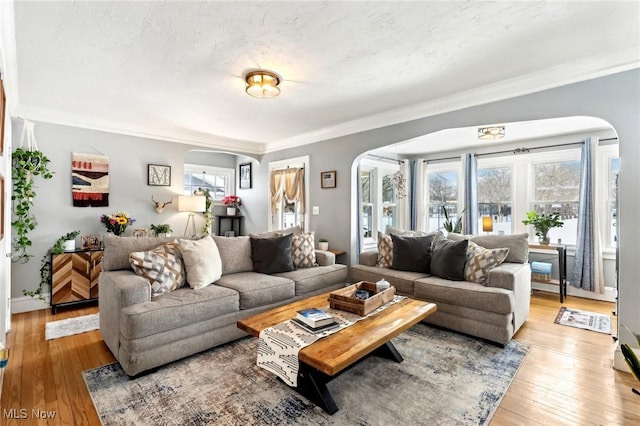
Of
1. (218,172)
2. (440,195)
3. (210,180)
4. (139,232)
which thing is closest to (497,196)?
(440,195)

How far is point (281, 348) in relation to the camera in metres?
1.84

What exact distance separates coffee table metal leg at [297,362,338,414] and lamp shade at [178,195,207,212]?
11.2 ft

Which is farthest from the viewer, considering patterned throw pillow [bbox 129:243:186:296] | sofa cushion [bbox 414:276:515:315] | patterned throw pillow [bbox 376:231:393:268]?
patterned throw pillow [bbox 376:231:393:268]

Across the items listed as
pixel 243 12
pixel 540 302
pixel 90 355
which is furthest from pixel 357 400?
pixel 540 302

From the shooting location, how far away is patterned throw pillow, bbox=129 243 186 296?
2.60m

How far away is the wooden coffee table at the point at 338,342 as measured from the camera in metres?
1.65

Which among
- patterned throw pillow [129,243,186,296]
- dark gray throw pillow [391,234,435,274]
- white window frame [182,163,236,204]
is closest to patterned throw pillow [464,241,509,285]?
dark gray throw pillow [391,234,435,274]

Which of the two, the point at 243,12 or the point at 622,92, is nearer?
the point at 243,12

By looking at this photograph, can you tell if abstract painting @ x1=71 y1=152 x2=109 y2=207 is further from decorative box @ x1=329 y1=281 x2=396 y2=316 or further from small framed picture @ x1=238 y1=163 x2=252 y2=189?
decorative box @ x1=329 y1=281 x2=396 y2=316

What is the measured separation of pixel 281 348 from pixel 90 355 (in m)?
1.87

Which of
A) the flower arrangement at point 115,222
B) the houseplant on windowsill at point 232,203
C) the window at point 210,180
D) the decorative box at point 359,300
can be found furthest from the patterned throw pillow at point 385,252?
the window at point 210,180

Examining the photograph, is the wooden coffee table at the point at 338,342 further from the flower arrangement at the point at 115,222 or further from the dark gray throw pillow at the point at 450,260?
the flower arrangement at the point at 115,222

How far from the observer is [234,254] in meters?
3.49

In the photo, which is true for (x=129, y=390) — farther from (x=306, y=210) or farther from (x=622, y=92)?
(x=622, y=92)
